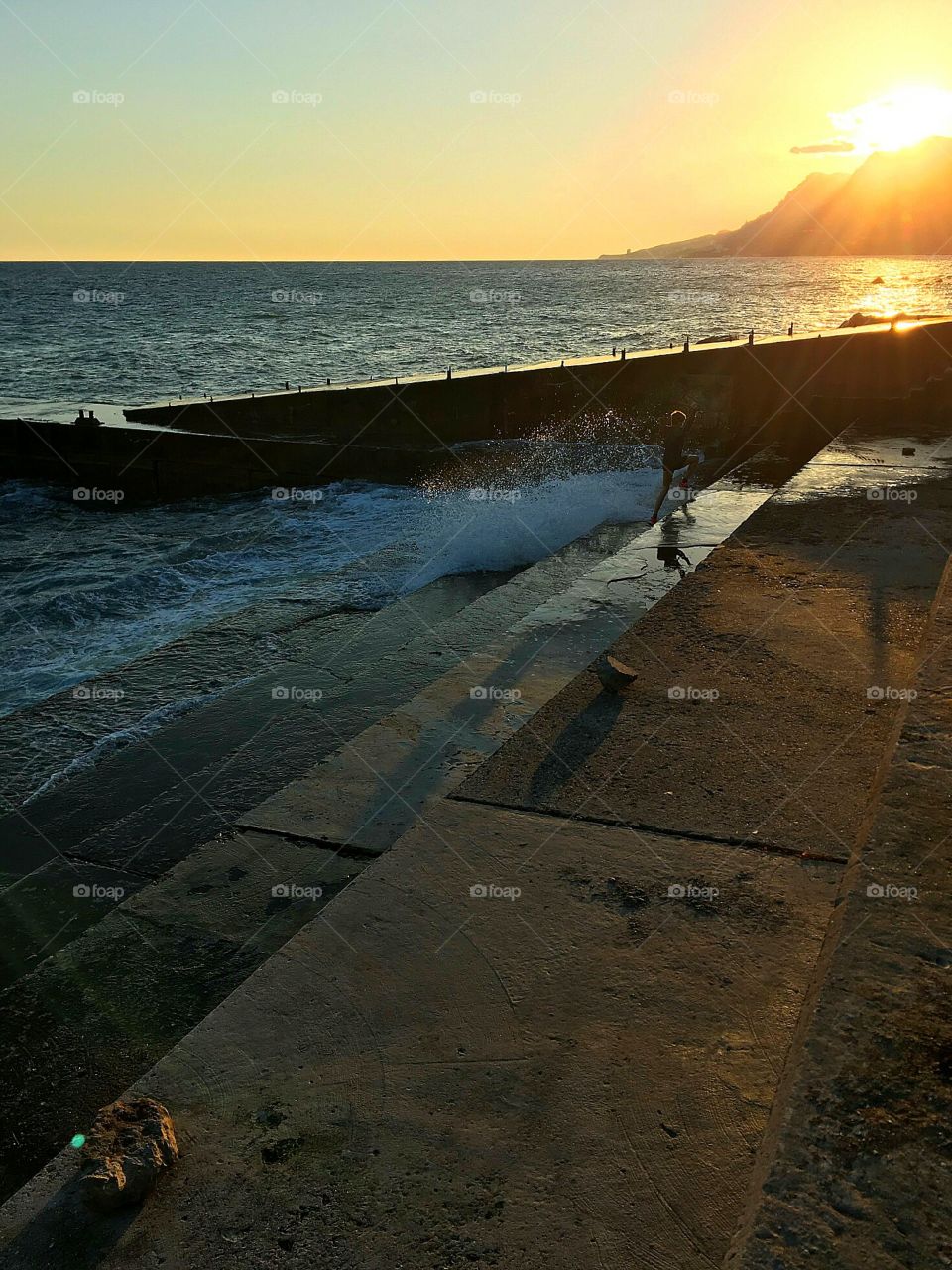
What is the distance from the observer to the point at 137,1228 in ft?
7.67

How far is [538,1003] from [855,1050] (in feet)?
3.22

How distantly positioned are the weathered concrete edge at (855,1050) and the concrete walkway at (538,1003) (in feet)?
0.18

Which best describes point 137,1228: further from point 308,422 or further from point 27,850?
point 308,422

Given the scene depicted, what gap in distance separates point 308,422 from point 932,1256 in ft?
63.2

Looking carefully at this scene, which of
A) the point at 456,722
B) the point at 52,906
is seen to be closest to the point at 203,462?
the point at 456,722

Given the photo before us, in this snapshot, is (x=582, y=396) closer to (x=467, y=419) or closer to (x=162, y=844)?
(x=467, y=419)

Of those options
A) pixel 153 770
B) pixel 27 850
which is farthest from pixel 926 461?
pixel 27 850

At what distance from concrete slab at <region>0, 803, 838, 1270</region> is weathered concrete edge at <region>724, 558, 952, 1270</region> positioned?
0.35m

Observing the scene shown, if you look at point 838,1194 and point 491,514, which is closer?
point 838,1194

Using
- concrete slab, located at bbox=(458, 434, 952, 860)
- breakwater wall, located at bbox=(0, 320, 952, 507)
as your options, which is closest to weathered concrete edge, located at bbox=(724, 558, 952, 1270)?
concrete slab, located at bbox=(458, 434, 952, 860)

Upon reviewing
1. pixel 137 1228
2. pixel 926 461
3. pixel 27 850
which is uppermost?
pixel 926 461

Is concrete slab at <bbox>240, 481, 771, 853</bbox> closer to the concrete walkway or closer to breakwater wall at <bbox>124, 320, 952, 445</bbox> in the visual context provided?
the concrete walkway

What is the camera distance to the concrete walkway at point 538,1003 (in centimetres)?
233

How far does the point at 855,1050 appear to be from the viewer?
91.1 inches
